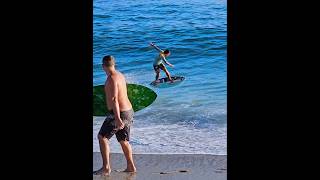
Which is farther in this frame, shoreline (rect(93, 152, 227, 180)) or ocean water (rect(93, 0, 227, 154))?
ocean water (rect(93, 0, 227, 154))

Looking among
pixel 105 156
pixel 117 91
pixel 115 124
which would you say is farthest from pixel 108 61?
pixel 105 156

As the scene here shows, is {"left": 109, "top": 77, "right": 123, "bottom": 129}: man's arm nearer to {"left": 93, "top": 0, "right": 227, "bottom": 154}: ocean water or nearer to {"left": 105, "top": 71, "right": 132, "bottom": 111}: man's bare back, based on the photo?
{"left": 105, "top": 71, "right": 132, "bottom": 111}: man's bare back

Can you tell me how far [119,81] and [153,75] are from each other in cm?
27

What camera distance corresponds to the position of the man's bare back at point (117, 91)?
410 centimetres

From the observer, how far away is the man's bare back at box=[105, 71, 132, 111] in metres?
4.10

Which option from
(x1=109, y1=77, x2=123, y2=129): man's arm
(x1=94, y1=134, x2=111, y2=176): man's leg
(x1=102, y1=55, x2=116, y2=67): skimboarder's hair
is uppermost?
(x1=102, y1=55, x2=116, y2=67): skimboarder's hair

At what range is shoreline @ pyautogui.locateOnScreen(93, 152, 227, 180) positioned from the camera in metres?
4.06

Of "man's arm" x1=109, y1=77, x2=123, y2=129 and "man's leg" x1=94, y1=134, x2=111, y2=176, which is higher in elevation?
"man's arm" x1=109, y1=77, x2=123, y2=129

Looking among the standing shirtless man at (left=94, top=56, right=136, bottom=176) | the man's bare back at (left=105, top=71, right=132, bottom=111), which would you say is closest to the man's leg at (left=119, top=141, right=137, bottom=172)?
the standing shirtless man at (left=94, top=56, right=136, bottom=176)

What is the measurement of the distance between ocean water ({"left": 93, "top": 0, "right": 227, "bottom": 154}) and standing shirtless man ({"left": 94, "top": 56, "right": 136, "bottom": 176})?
58mm

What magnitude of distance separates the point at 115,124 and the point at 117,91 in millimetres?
207

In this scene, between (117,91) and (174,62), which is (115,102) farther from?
(174,62)

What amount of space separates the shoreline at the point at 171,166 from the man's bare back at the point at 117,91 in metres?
0.31
